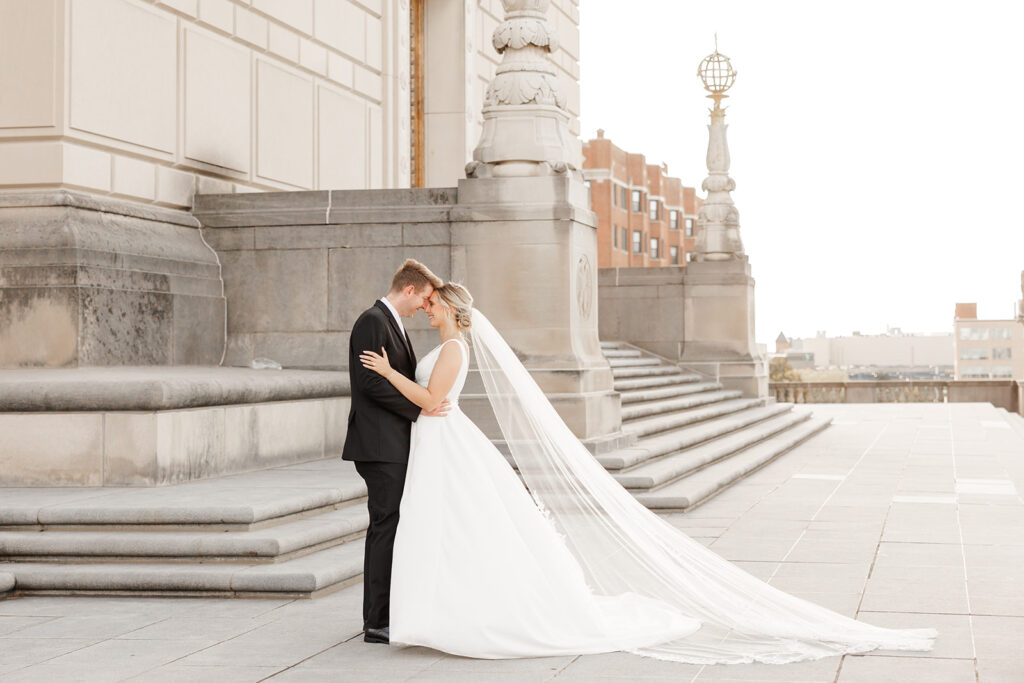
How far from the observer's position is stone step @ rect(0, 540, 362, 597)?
23.8 feet

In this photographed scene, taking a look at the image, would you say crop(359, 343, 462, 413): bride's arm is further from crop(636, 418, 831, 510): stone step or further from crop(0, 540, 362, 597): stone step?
crop(636, 418, 831, 510): stone step

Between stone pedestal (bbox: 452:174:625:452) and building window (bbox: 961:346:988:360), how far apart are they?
149 meters

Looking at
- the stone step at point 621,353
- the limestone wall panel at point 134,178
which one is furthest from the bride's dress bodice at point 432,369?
the stone step at point 621,353

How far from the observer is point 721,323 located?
2186cm

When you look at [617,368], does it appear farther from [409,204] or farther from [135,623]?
[135,623]

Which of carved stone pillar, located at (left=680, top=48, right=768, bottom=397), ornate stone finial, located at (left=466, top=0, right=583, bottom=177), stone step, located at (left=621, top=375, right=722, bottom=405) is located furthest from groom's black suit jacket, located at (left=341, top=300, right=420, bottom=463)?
carved stone pillar, located at (left=680, top=48, right=768, bottom=397)

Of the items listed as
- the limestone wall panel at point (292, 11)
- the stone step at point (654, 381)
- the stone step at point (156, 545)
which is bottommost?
the stone step at point (156, 545)

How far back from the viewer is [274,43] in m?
14.4

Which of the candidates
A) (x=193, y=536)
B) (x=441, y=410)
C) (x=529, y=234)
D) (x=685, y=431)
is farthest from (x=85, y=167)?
(x=685, y=431)

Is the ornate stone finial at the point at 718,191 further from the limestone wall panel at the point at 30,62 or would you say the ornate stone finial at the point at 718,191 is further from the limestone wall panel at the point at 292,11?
the limestone wall panel at the point at 30,62

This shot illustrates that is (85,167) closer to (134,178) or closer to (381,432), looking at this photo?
(134,178)

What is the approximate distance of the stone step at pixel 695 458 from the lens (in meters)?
11.2

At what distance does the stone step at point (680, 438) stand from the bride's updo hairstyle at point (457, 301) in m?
5.46

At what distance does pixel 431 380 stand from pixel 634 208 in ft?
260
